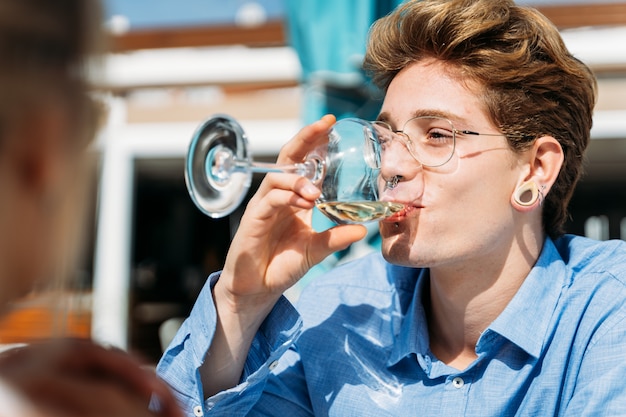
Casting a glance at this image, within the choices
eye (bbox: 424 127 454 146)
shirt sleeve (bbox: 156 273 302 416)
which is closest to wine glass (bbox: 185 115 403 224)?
eye (bbox: 424 127 454 146)

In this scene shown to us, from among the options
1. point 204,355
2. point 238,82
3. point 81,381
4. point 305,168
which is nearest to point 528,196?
point 305,168

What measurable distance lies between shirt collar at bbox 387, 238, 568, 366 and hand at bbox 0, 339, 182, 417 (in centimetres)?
125

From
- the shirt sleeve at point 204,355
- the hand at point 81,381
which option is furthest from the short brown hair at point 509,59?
the hand at point 81,381

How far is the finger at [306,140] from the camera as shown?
1.79m

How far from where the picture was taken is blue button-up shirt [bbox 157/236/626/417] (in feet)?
5.70

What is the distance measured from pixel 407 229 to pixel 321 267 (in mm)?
900

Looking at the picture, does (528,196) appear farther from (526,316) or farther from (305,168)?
(305,168)

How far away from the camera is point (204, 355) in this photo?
1863mm

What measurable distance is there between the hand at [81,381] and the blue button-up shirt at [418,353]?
3.75ft

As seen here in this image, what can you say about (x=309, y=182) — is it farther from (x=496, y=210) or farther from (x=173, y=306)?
(x=173, y=306)

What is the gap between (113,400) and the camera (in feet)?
2.24

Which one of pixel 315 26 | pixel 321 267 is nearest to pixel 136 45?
pixel 315 26

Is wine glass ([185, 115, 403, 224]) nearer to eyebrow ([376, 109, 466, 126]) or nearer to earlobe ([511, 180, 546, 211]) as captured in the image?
eyebrow ([376, 109, 466, 126])

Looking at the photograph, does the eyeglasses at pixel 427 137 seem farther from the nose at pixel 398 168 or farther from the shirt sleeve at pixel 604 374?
the shirt sleeve at pixel 604 374
